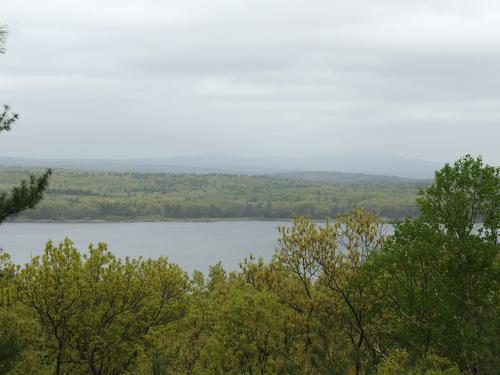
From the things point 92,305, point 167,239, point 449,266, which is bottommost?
point 167,239

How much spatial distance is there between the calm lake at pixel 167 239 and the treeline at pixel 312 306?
6690 centimetres

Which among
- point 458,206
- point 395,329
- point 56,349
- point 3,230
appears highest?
point 458,206

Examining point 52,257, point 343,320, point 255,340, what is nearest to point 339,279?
point 343,320

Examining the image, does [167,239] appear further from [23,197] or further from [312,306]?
[23,197]

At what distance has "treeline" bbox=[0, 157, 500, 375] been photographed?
2223 centimetres

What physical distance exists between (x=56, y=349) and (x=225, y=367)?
7.49 m

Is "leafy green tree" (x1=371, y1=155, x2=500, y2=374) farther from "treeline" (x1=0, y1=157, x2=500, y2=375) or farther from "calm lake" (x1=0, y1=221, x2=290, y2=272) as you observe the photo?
"calm lake" (x1=0, y1=221, x2=290, y2=272)

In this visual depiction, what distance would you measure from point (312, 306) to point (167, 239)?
120m

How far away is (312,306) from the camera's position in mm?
26984

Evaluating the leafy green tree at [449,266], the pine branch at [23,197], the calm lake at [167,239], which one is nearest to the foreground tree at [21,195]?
the pine branch at [23,197]

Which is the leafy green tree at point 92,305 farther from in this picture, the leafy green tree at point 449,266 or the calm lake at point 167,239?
the calm lake at point 167,239

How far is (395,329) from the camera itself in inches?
970

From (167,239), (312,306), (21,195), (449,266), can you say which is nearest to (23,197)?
(21,195)

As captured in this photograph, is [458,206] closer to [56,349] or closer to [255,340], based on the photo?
[255,340]
